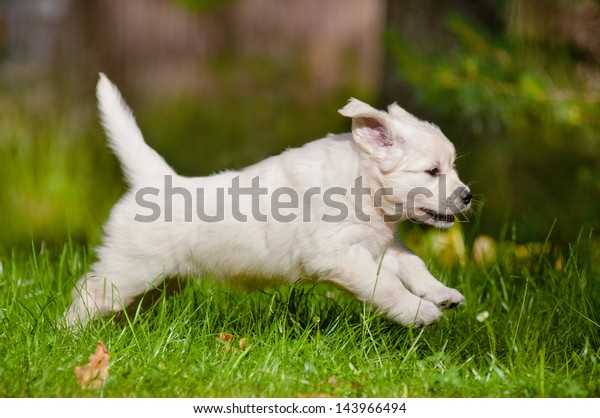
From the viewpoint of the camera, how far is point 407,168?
3.26m

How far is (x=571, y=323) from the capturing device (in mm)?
3627

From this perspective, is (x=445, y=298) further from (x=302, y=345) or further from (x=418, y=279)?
(x=302, y=345)

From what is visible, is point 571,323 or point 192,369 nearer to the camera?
point 192,369

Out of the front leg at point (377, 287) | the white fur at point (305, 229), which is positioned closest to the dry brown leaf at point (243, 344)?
the white fur at point (305, 229)

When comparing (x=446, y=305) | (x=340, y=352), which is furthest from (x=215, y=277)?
(x=446, y=305)

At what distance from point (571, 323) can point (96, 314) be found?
2048mm

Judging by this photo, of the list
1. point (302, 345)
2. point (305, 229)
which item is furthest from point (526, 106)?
point (302, 345)

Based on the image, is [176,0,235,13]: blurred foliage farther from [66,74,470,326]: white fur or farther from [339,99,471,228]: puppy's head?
[339,99,471,228]: puppy's head

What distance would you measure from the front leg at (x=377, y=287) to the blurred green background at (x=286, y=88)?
1.42m

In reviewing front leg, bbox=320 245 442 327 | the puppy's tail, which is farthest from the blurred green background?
front leg, bbox=320 245 442 327

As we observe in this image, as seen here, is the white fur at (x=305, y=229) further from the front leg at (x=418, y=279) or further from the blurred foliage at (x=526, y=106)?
the blurred foliage at (x=526, y=106)

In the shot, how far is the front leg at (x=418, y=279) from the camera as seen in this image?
3176mm
